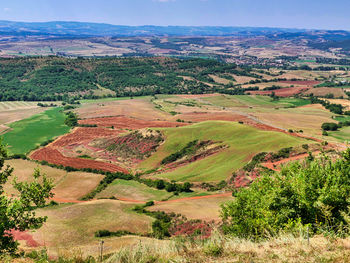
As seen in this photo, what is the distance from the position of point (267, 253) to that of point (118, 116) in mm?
173015

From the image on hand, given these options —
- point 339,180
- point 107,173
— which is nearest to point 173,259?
point 339,180

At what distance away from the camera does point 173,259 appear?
20203 millimetres

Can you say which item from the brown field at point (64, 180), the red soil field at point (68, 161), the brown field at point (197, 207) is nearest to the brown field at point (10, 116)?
the red soil field at point (68, 161)

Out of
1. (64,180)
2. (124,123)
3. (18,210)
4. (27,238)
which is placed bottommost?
(124,123)

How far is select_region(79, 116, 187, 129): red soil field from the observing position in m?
163

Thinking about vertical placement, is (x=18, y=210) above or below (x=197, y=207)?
above

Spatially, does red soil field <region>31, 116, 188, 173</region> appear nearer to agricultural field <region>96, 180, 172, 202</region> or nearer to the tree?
agricultural field <region>96, 180, 172, 202</region>

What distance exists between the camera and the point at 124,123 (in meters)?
171

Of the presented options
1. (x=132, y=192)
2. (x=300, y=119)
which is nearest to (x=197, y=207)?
(x=132, y=192)

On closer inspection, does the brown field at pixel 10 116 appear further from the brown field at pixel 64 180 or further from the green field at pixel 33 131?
the brown field at pixel 64 180

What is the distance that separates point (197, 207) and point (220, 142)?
46.6 metres

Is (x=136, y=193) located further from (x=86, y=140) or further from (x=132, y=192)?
(x=86, y=140)

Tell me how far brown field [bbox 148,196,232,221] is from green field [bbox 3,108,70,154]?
84.5 meters

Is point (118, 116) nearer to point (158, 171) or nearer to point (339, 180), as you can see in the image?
point (158, 171)
